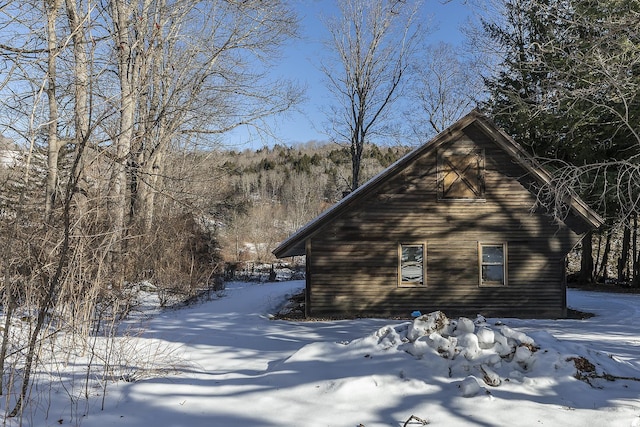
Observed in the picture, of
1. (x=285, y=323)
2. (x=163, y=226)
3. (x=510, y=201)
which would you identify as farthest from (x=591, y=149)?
(x=163, y=226)

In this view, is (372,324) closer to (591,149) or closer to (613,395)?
(613,395)

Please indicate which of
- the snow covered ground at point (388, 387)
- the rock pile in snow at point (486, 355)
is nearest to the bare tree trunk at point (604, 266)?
the snow covered ground at point (388, 387)

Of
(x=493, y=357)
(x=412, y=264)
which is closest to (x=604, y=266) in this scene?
(x=412, y=264)

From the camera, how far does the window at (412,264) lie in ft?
41.6

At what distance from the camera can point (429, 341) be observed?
5.88m

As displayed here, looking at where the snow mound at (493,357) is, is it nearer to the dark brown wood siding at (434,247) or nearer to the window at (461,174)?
the dark brown wood siding at (434,247)

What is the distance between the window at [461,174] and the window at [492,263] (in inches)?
59.9

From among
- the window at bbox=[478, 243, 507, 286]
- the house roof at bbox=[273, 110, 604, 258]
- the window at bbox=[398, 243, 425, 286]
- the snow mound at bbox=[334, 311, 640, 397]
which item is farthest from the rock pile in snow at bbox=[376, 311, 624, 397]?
the window at bbox=[478, 243, 507, 286]

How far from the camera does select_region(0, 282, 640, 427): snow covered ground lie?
171 inches

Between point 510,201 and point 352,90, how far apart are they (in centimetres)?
1428

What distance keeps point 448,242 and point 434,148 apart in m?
2.78

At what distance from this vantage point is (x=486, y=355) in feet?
18.3

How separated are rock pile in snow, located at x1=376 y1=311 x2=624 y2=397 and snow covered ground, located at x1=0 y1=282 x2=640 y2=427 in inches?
0.6

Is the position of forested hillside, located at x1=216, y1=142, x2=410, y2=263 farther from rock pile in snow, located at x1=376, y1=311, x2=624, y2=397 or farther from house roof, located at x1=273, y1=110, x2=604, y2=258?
rock pile in snow, located at x1=376, y1=311, x2=624, y2=397
